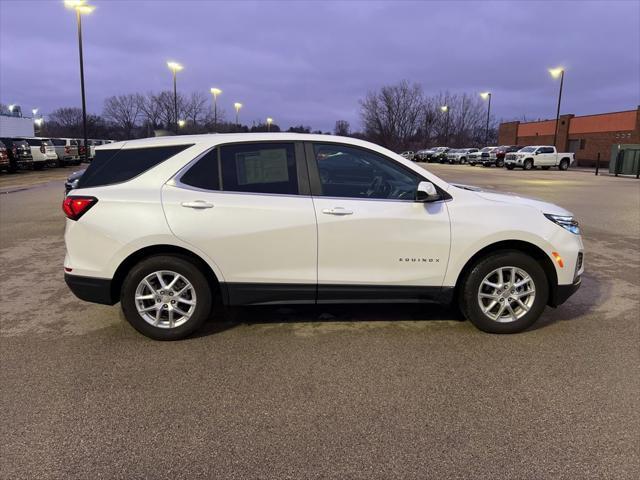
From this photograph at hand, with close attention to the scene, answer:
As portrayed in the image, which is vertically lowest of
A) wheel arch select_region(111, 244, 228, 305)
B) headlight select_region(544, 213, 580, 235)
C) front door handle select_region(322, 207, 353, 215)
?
wheel arch select_region(111, 244, 228, 305)

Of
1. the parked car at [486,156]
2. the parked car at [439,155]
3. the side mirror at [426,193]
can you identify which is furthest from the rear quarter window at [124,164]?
the parked car at [439,155]

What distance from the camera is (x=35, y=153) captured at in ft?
95.2

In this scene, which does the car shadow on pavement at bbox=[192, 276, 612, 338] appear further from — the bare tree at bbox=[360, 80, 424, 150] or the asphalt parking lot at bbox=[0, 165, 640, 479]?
the bare tree at bbox=[360, 80, 424, 150]

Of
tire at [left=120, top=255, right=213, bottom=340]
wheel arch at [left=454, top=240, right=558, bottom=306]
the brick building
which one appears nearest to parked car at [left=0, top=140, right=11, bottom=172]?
tire at [left=120, top=255, right=213, bottom=340]

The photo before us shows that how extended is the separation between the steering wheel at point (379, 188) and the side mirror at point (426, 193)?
10.9 inches

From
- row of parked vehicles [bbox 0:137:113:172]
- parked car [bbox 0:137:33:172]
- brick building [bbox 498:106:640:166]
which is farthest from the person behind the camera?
brick building [bbox 498:106:640:166]

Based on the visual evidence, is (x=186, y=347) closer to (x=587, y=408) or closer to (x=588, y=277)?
(x=587, y=408)

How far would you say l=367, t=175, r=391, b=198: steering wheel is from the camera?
14.3 ft

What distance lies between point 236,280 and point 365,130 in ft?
293

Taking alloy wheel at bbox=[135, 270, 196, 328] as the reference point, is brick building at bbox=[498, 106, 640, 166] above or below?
above

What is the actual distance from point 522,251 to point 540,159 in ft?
129

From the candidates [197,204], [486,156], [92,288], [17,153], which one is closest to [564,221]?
[197,204]

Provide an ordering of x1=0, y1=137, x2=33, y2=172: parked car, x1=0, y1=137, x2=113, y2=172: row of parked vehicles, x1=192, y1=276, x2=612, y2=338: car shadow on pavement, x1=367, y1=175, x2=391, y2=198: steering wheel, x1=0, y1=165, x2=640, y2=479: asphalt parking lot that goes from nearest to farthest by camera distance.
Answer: x1=0, y1=165, x2=640, y2=479: asphalt parking lot, x1=367, y1=175, x2=391, y2=198: steering wheel, x1=192, y1=276, x2=612, y2=338: car shadow on pavement, x1=0, y1=137, x2=113, y2=172: row of parked vehicles, x1=0, y1=137, x2=33, y2=172: parked car

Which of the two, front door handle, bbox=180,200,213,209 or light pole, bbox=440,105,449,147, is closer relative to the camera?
front door handle, bbox=180,200,213,209
